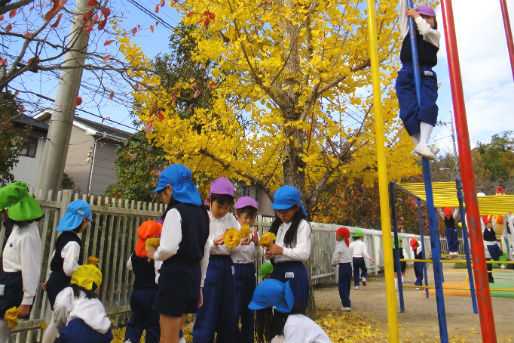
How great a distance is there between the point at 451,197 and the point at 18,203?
780cm

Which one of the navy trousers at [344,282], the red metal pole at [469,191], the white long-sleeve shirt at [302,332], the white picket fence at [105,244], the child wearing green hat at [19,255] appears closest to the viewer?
the red metal pole at [469,191]

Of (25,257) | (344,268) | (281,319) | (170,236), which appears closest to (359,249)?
(344,268)

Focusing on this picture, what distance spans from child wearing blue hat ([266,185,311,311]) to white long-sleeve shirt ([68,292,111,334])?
1.56m

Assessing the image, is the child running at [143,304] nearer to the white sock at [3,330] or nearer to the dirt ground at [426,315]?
the white sock at [3,330]

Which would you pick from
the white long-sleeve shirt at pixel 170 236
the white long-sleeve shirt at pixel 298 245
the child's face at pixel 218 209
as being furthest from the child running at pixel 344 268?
the white long-sleeve shirt at pixel 170 236

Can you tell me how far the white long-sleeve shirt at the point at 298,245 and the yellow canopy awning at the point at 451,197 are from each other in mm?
3669

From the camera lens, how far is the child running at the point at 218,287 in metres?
3.35

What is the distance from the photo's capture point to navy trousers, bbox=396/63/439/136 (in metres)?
2.81

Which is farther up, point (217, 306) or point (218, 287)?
point (218, 287)

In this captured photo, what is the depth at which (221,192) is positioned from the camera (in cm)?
361

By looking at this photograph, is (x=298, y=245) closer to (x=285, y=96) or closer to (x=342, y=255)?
(x=285, y=96)

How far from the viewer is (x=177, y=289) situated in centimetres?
262

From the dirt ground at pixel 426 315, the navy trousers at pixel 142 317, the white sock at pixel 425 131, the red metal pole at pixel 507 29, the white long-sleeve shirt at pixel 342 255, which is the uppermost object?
the red metal pole at pixel 507 29

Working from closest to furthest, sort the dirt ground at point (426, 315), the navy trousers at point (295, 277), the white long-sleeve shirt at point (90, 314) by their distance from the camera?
the white long-sleeve shirt at point (90, 314) < the navy trousers at point (295, 277) < the dirt ground at point (426, 315)
